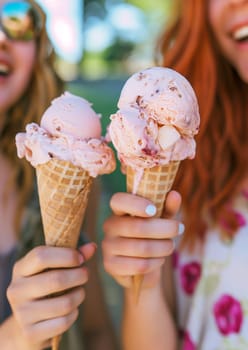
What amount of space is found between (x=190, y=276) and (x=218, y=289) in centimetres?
15

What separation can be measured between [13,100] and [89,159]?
0.68 m

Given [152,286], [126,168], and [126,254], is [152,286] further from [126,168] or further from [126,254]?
[126,168]

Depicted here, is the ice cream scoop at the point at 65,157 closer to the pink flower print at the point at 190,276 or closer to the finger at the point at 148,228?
the finger at the point at 148,228

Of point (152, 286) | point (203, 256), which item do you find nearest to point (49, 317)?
point (152, 286)

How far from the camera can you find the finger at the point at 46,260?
1155 mm

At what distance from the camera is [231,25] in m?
1.60

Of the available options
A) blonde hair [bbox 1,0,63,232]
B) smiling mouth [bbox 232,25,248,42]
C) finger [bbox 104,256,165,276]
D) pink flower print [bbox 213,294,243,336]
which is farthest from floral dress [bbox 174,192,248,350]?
blonde hair [bbox 1,0,63,232]

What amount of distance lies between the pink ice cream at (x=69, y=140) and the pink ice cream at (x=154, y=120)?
6cm

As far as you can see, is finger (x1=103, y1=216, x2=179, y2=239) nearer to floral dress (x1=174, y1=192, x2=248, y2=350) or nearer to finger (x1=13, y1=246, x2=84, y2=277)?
finger (x1=13, y1=246, x2=84, y2=277)

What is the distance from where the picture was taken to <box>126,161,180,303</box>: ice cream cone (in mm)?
1197

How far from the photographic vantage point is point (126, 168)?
125 cm

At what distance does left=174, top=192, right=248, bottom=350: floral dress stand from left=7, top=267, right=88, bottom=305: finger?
600 millimetres

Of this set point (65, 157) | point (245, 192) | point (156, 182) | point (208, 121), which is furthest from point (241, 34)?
point (65, 157)

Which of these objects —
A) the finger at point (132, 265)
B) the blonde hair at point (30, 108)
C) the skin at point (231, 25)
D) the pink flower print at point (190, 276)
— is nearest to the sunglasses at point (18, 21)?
the blonde hair at point (30, 108)
